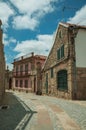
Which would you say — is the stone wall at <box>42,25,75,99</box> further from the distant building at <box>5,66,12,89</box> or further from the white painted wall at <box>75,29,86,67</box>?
the distant building at <box>5,66,12,89</box>

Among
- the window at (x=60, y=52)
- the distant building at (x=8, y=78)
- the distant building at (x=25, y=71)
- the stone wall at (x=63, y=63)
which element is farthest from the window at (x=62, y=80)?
the distant building at (x=8, y=78)

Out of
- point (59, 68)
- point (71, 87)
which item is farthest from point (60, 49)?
point (71, 87)

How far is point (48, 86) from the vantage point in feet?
77.7

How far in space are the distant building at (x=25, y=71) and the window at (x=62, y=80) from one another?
44.0 ft

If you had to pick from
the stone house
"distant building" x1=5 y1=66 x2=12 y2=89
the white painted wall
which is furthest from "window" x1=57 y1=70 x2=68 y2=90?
"distant building" x1=5 y1=66 x2=12 y2=89

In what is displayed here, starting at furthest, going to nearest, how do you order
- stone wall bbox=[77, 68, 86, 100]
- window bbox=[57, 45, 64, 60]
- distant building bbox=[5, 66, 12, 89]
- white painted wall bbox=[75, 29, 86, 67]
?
distant building bbox=[5, 66, 12, 89]
window bbox=[57, 45, 64, 60]
white painted wall bbox=[75, 29, 86, 67]
stone wall bbox=[77, 68, 86, 100]

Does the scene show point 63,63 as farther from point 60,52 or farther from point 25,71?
point 25,71

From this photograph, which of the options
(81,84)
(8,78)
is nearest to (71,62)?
(81,84)

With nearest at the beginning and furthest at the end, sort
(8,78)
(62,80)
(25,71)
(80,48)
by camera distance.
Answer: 1. (80,48)
2. (62,80)
3. (25,71)
4. (8,78)

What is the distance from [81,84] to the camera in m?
16.2

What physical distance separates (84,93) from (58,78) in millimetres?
4413

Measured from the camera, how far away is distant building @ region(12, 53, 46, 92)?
3688 cm

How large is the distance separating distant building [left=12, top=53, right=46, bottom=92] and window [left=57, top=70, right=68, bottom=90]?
1342 cm

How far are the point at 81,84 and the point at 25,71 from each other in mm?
25251
